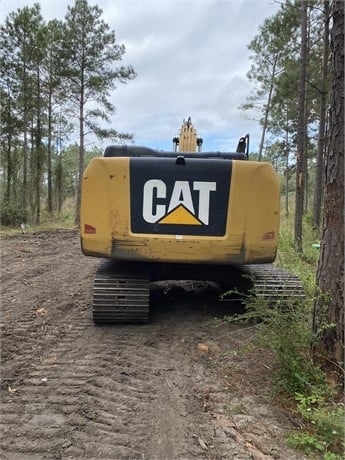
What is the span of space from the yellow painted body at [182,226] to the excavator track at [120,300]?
0.32 meters

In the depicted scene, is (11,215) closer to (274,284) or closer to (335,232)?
(274,284)

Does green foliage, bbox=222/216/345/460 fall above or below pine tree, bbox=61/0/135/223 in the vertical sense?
below

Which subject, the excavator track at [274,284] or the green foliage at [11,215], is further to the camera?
the green foliage at [11,215]

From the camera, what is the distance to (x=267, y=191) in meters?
4.19

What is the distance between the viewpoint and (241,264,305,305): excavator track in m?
4.27

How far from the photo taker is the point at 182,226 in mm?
4281

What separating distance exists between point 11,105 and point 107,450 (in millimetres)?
21898

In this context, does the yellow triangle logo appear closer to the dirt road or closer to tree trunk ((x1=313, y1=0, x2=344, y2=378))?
the dirt road

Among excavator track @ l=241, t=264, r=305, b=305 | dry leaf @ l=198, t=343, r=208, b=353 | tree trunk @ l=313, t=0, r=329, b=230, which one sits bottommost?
dry leaf @ l=198, t=343, r=208, b=353

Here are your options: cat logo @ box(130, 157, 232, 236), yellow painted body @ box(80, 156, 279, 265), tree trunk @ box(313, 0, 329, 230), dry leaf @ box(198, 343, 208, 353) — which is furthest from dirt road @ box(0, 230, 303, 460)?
tree trunk @ box(313, 0, 329, 230)

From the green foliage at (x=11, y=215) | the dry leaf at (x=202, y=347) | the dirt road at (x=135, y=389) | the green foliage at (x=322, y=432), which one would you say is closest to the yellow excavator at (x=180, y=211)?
the dirt road at (x=135, y=389)

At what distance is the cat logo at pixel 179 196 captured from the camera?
423 centimetres

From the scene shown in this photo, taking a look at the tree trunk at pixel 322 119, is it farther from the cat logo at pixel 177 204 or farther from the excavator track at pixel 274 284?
the cat logo at pixel 177 204

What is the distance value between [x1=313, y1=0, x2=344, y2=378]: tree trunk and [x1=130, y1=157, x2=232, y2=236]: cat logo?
1.35 meters
